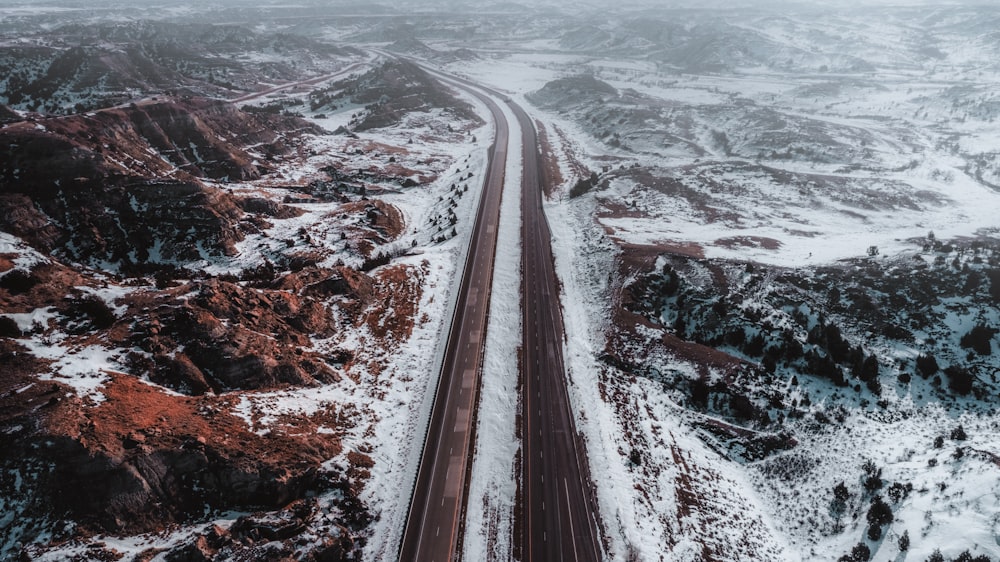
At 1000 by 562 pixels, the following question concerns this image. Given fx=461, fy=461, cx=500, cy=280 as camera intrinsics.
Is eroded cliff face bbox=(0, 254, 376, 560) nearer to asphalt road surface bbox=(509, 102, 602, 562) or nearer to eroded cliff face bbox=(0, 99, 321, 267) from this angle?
asphalt road surface bbox=(509, 102, 602, 562)

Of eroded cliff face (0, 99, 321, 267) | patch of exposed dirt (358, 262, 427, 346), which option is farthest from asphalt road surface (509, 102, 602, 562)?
eroded cliff face (0, 99, 321, 267)

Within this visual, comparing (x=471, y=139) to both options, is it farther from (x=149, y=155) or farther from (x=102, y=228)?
(x=102, y=228)

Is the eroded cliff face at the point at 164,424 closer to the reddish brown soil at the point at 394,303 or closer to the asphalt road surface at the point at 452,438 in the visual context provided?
the asphalt road surface at the point at 452,438

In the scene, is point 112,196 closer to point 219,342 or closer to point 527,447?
point 219,342

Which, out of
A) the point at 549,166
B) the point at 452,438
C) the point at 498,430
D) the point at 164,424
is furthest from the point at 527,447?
the point at 549,166

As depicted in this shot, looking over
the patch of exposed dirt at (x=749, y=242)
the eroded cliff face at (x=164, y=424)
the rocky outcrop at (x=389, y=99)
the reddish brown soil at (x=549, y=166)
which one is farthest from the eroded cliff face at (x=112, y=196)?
the rocky outcrop at (x=389, y=99)
